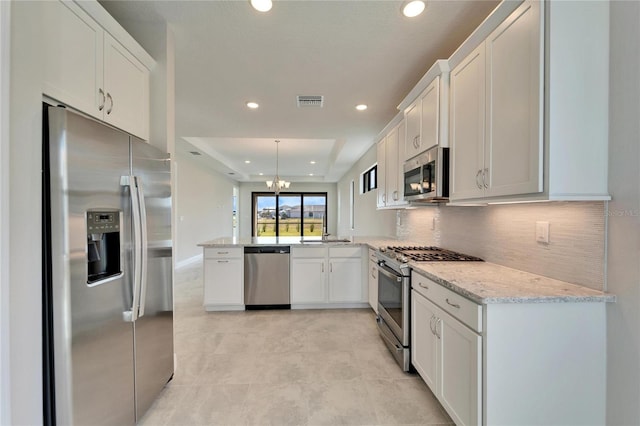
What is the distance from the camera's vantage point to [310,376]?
2.15 meters

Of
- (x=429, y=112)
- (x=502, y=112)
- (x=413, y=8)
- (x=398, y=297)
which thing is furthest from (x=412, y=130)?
(x=398, y=297)

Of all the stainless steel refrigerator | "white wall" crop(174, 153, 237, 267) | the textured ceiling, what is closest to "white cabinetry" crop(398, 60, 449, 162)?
the textured ceiling

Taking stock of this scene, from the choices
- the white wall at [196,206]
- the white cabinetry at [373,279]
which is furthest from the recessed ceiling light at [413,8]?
the white wall at [196,206]

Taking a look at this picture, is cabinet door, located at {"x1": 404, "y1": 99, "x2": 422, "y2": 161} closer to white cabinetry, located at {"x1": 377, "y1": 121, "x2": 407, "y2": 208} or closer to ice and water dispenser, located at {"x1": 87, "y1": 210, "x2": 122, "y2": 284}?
white cabinetry, located at {"x1": 377, "y1": 121, "x2": 407, "y2": 208}

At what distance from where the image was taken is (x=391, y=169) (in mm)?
3195

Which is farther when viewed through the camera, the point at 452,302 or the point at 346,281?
the point at 346,281

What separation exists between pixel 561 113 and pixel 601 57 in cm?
33

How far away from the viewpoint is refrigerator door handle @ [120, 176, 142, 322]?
1.46 meters

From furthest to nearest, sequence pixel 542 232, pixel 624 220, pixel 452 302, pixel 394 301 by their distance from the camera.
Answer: pixel 394 301
pixel 542 232
pixel 452 302
pixel 624 220

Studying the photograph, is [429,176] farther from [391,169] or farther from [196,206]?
[196,206]

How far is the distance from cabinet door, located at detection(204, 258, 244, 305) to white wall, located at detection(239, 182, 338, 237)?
7.81 m

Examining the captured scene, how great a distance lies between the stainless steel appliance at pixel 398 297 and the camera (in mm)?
2113

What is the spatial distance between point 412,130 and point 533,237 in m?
1.30

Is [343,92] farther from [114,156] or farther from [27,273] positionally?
[27,273]
